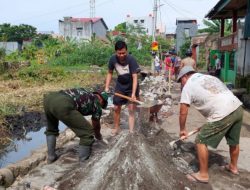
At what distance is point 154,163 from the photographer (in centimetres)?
518

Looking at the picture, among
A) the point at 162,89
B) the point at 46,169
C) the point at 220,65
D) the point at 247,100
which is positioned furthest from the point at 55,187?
the point at 220,65

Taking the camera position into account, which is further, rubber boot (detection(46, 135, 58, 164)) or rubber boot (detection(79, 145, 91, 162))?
rubber boot (detection(46, 135, 58, 164))

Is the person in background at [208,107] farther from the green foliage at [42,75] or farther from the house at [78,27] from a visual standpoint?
the house at [78,27]

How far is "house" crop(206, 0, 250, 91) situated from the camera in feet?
44.7

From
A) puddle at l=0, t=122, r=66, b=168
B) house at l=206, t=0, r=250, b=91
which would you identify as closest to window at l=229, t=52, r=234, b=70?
house at l=206, t=0, r=250, b=91

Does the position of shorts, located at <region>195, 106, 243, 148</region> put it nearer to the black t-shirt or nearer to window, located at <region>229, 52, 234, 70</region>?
the black t-shirt

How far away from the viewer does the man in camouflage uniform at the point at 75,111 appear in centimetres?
531

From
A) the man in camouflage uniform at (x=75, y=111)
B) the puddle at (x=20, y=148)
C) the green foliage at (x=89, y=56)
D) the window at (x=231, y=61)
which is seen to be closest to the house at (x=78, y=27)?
the green foliage at (x=89, y=56)

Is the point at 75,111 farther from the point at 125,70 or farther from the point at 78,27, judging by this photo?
the point at 78,27

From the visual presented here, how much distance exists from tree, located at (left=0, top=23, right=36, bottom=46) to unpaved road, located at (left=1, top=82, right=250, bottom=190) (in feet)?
190

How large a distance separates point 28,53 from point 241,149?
31.7 metres

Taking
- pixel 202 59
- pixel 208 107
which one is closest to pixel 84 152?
pixel 208 107

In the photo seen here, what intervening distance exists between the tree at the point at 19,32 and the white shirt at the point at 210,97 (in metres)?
59.0

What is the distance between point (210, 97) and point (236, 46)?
1166cm
